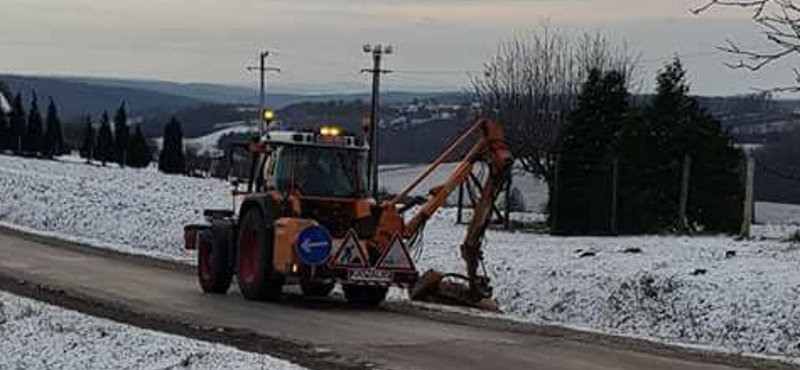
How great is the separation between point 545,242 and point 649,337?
1270cm

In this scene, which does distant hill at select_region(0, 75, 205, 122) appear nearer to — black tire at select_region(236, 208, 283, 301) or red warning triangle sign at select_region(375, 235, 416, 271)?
black tire at select_region(236, 208, 283, 301)

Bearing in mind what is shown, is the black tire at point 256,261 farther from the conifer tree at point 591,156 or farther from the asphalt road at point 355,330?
the conifer tree at point 591,156

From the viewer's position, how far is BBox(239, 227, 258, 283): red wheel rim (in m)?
19.3

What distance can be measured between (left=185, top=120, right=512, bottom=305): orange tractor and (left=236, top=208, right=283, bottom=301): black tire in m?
0.01

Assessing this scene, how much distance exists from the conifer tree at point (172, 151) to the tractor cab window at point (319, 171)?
Result: 227ft

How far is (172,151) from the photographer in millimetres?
90000

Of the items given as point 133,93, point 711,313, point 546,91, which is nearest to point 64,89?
point 133,93

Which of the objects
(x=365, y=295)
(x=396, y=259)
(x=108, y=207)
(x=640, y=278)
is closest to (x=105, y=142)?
(x=108, y=207)

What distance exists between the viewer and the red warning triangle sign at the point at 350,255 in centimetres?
1784

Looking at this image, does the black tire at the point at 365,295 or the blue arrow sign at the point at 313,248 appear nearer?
the blue arrow sign at the point at 313,248

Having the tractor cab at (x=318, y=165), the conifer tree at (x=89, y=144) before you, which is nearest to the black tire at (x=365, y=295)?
the tractor cab at (x=318, y=165)

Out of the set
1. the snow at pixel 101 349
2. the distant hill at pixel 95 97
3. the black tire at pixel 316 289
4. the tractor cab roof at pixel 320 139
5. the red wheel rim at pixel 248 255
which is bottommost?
the black tire at pixel 316 289

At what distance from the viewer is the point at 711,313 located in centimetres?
1730

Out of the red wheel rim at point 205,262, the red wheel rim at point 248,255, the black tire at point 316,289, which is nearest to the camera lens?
the red wheel rim at point 248,255
